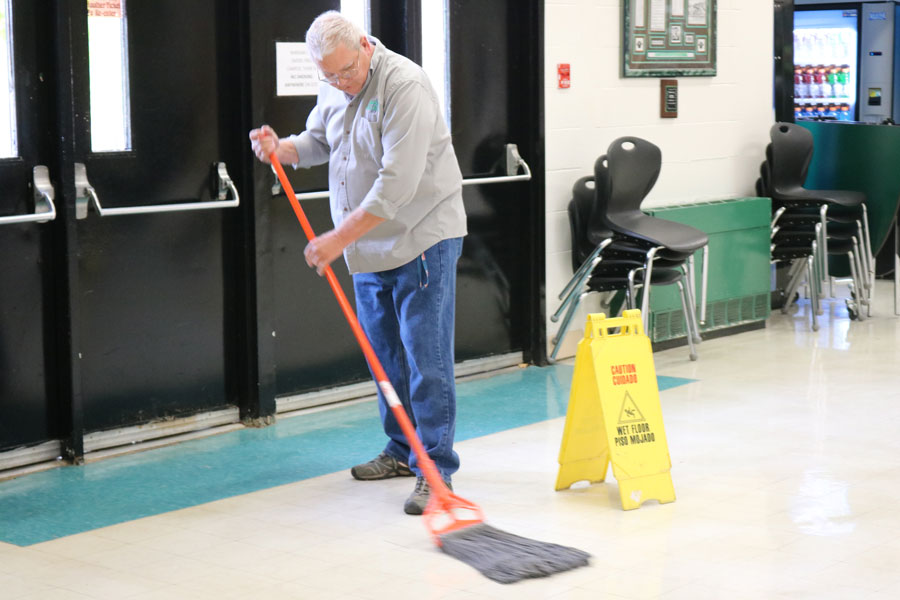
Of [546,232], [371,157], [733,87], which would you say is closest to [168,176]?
[371,157]

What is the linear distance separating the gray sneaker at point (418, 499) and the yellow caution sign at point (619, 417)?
1.58 feet

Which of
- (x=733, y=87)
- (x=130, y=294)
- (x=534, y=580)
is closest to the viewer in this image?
(x=534, y=580)

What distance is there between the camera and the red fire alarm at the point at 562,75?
6250 mm

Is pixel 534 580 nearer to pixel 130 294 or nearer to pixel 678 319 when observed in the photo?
pixel 130 294

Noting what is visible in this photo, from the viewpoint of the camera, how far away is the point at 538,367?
6.31m

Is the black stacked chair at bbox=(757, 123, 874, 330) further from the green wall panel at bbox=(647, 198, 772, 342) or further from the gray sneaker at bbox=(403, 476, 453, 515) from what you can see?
the gray sneaker at bbox=(403, 476, 453, 515)

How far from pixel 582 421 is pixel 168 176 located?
1900 mm

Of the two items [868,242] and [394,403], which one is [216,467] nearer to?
[394,403]

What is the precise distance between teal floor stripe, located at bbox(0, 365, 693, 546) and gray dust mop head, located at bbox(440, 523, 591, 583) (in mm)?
1005

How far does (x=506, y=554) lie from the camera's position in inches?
132

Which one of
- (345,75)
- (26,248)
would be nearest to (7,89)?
(26,248)

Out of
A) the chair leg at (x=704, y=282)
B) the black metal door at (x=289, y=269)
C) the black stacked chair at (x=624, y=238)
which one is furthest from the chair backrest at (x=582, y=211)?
the black metal door at (x=289, y=269)

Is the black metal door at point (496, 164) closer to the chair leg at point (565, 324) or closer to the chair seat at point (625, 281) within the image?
the chair leg at point (565, 324)

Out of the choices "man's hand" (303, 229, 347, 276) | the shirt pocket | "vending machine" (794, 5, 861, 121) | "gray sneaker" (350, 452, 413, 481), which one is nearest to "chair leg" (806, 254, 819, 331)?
"vending machine" (794, 5, 861, 121)
